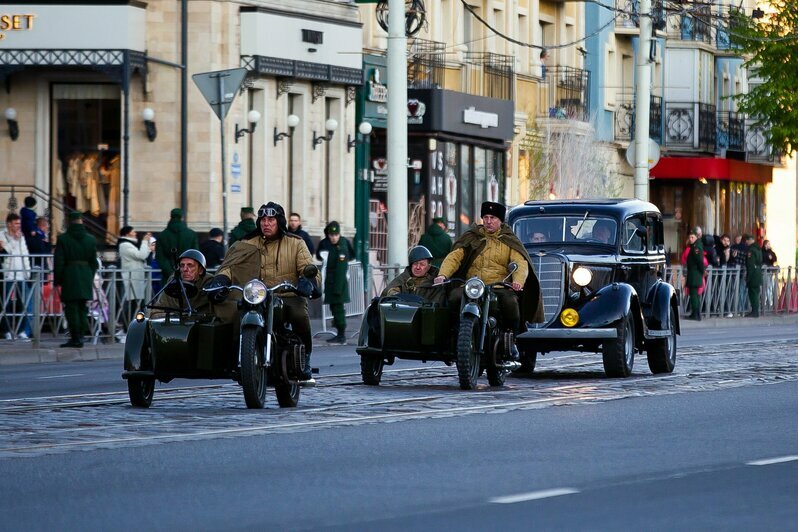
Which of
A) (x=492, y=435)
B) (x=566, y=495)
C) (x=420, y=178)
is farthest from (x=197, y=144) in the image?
(x=566, y=495)

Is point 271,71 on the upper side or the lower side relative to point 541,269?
upper

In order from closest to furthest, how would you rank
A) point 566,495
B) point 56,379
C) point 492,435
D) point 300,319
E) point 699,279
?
point 566,495 → point 492,435 → point 300,319 → point 56,379 → point 699,279

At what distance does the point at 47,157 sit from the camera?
122 ft

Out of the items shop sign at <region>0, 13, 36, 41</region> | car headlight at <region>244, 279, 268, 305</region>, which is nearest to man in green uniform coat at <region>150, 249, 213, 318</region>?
car headlight at <region>244, 279, 268, 305</region>

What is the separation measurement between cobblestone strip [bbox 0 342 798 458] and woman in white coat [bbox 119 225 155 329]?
6408 millimetres

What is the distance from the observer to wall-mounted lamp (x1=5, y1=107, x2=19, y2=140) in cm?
3672

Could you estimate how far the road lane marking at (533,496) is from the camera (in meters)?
11.2

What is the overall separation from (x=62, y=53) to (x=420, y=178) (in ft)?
38.0

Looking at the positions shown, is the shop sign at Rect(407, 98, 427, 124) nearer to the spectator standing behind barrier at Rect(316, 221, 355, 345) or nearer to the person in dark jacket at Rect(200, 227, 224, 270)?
the spectator standing behind barrier at Rect(316, 221, 355, 345)

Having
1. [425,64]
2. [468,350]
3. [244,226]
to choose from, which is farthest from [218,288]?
[425,64]

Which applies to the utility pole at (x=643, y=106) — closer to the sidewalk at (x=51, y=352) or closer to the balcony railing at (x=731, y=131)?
the sidewalk at (x=51, y=352)

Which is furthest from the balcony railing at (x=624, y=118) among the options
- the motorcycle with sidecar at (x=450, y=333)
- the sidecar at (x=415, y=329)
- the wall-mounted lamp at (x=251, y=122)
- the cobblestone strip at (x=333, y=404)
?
the sidecar at (x=415, y=329)

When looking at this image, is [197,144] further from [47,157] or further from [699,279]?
[699,279]

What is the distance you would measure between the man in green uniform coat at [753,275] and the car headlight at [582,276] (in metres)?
26.0
